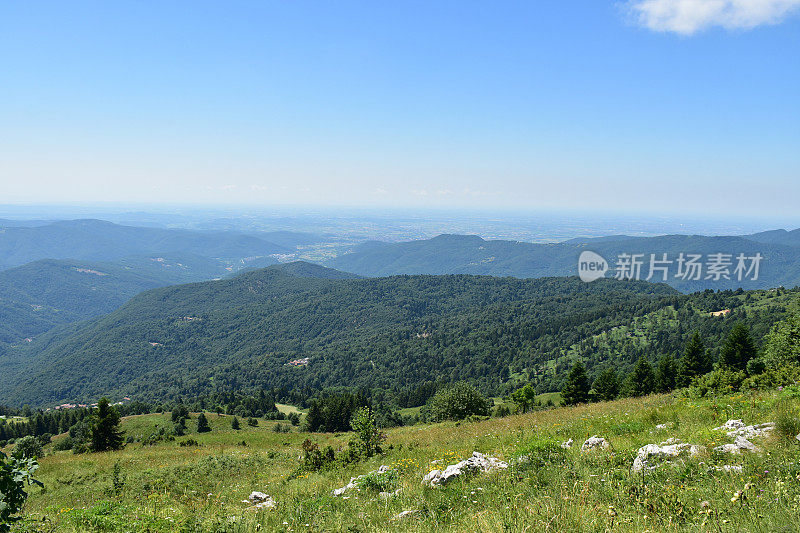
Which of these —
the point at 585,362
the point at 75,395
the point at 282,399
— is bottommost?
the point at 75,395

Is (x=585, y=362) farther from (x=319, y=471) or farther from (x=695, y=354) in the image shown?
(x=319, y=471)

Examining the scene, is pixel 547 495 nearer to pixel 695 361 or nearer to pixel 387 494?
pixel 387 494

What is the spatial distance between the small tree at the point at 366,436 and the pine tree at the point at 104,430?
2668 centimetres

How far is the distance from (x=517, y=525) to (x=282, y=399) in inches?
4728

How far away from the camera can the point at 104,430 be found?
29.3 meters

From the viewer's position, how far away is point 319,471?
42.6 ft

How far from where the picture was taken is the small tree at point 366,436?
14.3 metres

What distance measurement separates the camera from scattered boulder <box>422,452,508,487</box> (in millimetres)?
7691

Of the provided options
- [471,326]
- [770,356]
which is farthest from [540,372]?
[770,356]

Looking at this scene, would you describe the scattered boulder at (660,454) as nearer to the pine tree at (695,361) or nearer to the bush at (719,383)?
the bush at (719,383)

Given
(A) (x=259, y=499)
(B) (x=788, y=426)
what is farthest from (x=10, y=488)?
(B) (x=788, y=426)

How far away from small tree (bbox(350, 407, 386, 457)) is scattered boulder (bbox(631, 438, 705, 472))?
32.7 feet

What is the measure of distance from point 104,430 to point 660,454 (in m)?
38.2

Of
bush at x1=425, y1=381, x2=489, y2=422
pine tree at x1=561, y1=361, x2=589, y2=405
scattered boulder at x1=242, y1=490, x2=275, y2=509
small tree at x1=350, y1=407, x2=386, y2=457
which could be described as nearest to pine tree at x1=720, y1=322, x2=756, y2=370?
pine tree at x1=561, y1=361, x2=589, y2=405
